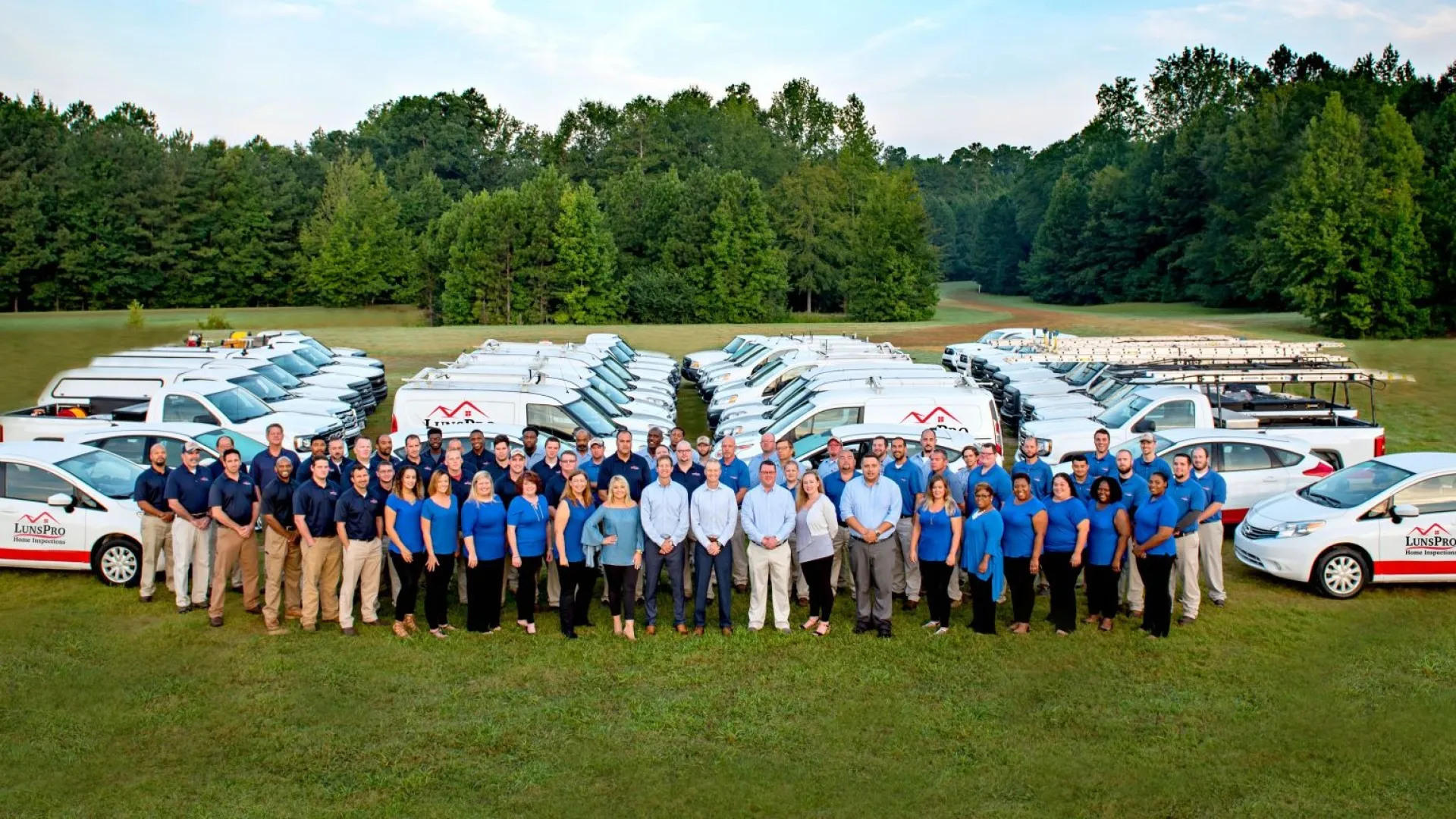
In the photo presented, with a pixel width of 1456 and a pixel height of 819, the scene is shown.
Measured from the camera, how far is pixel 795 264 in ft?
279

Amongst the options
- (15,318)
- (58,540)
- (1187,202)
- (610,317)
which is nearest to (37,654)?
(58,540)

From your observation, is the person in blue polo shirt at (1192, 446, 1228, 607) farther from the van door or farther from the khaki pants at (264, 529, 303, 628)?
the van door

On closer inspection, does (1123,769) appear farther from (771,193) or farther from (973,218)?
(973,218)

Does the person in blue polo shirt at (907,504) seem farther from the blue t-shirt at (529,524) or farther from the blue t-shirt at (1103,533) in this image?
the blue t-shirt at (529,524)

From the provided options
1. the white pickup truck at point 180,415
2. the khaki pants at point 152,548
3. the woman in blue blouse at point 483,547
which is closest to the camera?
the woman in blue blouse at point 483,547

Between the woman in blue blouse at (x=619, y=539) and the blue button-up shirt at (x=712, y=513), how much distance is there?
50cm

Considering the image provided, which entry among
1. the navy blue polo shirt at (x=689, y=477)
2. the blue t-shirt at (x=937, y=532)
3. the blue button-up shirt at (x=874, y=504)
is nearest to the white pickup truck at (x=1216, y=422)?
the blue t-shirt at (x=937, y=532)

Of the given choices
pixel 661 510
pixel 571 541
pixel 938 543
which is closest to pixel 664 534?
pixel 661 510

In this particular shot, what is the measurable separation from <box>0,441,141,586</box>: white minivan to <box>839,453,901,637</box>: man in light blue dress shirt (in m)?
7.14

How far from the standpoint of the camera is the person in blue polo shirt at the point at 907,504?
11266 millimetres

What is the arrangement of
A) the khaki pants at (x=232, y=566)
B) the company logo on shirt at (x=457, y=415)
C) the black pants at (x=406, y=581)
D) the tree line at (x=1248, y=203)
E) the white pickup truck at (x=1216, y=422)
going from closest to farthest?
1. the black pants at (x=406, y=581)
2. the khaki pants at (x=232, y=566)
3. the white pickup truck at (x=1216, y=422)
4. the company logo on shirt at (x=457, y=415)
5. the tree line at (x=1248, y=203)

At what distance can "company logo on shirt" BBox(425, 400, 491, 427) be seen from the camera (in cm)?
1655

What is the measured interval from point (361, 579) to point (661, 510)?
283 cm

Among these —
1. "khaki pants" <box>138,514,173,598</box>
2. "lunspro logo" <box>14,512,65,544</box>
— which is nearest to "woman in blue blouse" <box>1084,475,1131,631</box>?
"khaki pants" <box>138,514,173,598</box>
